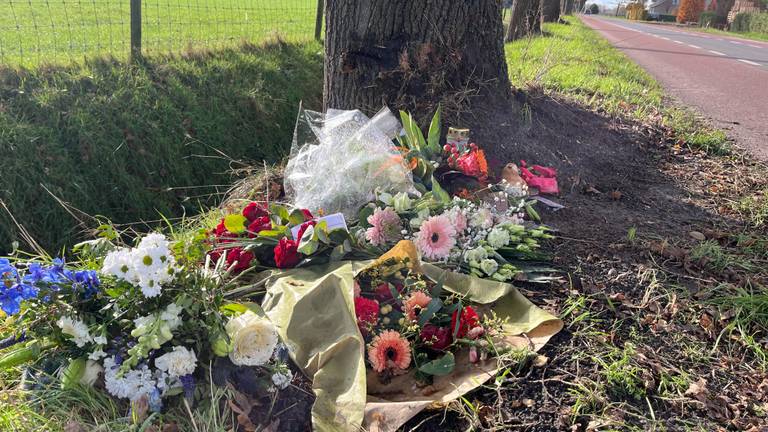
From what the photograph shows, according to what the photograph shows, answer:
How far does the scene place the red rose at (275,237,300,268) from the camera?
232 centimetres

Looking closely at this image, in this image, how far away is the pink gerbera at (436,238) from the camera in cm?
239

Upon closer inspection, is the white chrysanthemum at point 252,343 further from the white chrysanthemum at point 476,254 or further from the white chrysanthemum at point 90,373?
the white chrysanthemum at point 476,254

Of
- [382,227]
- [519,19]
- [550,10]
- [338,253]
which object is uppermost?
[550,10]

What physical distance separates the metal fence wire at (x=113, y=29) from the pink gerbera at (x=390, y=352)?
4.78m

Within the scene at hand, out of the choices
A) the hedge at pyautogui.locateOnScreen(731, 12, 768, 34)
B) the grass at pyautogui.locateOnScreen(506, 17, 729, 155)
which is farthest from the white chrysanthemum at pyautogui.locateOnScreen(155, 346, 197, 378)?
the hedge at pyautogui.locateOnScreen(731, 12, 768, 34)

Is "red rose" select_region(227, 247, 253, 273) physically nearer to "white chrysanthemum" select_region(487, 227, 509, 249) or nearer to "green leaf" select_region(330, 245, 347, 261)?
"green leaf" select_region(330, 245, 347, 261)

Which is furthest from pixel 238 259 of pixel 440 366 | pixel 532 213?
pixel 532 213

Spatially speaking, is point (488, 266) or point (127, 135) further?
point (127, 135)

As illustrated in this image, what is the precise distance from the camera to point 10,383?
186 centimetres

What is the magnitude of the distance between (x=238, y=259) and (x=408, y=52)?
2034 mm

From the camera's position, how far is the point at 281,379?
1812mm

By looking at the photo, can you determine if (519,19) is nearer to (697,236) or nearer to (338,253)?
(697,236)

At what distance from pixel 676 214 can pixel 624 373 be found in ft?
5.62

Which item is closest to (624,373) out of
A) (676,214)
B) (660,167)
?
(676,214)
